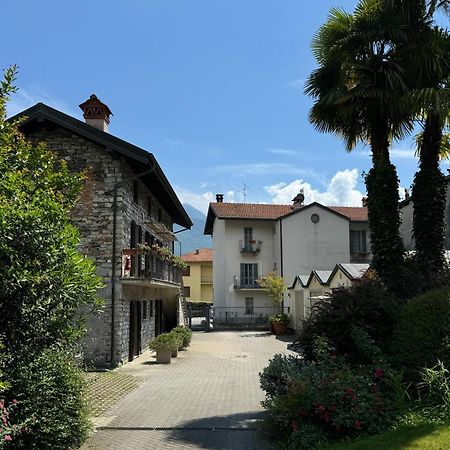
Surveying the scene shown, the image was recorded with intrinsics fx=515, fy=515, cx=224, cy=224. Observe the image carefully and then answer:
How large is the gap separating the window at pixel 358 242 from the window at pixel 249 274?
26.3ft

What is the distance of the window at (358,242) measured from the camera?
4184 cm

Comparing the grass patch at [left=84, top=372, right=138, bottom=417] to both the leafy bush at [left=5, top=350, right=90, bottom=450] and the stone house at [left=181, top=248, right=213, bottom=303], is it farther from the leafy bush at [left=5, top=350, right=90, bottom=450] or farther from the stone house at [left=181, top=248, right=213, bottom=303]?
the stone house at [left=181, top=248, right=213, bottom=303]

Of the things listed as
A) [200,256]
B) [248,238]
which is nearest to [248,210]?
[248,238]

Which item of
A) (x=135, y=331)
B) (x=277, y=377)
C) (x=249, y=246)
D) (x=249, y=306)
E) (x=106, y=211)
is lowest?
(x=277, y=377)

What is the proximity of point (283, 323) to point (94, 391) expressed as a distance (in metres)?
20.1

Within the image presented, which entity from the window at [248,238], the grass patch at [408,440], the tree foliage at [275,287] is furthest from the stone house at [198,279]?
the grass patch at [408,440]

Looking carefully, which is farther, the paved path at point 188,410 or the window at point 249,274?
the window at point 249,274

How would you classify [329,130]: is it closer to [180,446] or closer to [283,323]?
[180,446]

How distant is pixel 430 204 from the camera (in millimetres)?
11664

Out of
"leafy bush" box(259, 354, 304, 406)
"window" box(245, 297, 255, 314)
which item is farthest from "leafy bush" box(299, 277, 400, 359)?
"window" box(245, 297, 255, 314)

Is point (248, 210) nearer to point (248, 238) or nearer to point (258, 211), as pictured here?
point (258, 211)

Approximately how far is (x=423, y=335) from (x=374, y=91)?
19.4 ft

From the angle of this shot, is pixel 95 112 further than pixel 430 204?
Yes

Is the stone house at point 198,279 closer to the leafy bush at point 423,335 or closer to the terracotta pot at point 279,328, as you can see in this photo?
the terracotta pot at point 279,328
